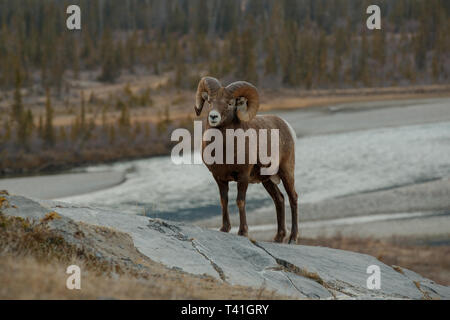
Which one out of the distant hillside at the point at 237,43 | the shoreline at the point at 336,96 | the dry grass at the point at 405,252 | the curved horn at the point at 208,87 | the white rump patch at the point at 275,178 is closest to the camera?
the curved horn at the point at 208,87

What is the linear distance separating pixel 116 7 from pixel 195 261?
85.0 m

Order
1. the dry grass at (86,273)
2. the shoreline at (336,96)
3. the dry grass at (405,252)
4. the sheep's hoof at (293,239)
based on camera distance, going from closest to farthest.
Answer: the dry grass at (86,273) < the sheep's hoof at (293,239) < the dry grass at (405,252) < the shoreline at (336,96)

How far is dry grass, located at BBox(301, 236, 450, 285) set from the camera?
16.7 meters

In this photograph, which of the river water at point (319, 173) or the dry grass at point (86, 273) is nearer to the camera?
the dry grass at point (86, 273)

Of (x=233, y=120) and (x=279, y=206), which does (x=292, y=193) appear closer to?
(x=279, y=206)

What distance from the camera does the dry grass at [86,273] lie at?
210 inches

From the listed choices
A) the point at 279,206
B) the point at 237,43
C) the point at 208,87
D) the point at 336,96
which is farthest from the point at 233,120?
the point at 237,43

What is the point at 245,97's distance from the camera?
30.6ft

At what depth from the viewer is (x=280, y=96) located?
172ft

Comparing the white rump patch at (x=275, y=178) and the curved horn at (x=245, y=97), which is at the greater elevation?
the curved horn at (x=245, y=97)

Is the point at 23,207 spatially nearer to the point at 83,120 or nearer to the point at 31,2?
the point at 83,120

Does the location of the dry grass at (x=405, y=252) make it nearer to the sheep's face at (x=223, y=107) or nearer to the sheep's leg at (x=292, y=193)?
the sheep's leg at (x=292, y=193)

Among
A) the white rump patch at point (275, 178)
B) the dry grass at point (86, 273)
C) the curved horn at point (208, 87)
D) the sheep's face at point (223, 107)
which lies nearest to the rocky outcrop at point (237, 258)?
the dry grass at point (86, 273)

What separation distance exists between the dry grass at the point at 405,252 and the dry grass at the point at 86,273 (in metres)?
10.4
